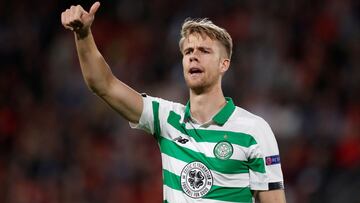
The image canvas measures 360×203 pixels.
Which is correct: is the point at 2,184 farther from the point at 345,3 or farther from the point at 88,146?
the point at 345,3

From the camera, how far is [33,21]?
11.3 meters

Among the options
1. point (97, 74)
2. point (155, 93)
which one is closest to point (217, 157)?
point (97, 74)

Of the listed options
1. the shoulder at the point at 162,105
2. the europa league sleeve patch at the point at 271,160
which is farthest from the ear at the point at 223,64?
the europa league sleeve patch at the point at 271,160

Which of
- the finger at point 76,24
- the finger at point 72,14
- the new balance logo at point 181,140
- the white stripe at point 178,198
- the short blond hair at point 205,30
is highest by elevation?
the short blond hair at point 205,30

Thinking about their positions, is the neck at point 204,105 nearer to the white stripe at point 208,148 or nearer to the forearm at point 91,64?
the white stripe at point 208,148

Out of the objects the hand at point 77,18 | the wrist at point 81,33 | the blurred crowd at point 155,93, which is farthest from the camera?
the blurred crowd at point 155,93

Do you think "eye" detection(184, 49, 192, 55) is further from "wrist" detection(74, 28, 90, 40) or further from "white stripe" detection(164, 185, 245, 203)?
"white stripe" detection(164, 185, 245, 203)

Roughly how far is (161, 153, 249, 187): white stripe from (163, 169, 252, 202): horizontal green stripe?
19 mm

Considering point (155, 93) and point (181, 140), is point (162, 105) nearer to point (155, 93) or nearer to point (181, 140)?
point (181, 140)

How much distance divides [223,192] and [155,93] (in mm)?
5373

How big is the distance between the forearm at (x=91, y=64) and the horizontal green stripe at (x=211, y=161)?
461 mm

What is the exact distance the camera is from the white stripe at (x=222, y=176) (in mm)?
4227

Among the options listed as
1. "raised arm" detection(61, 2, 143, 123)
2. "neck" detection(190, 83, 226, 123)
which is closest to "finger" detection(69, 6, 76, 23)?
"raised arm" detection(61, 2, 143, 123)

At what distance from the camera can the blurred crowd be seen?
8.38 metres
